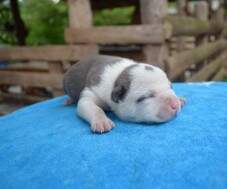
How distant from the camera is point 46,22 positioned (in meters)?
5.49

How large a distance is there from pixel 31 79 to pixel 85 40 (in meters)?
1.10

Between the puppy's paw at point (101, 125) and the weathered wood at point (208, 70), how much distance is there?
10.8ft

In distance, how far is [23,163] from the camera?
1588 mm

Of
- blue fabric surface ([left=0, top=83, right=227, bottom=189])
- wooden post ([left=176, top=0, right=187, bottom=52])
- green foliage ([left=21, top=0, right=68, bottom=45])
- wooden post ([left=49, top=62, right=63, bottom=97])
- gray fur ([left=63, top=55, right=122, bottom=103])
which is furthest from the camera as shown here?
wooden post ([left=176, top=0, right=187, bottom=52])

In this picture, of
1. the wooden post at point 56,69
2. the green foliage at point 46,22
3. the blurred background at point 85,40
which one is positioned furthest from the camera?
the green foliage at point 46,22

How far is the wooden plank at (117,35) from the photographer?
3.26m

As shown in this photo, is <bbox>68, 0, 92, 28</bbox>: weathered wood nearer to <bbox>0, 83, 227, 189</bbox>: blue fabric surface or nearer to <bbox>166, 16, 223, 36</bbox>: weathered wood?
<bbox>166, 16, 223, 36</bbox>: weathered wood

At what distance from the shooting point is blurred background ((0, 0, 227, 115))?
339 centimetres

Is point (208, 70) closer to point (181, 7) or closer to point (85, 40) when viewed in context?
point (181, 7)

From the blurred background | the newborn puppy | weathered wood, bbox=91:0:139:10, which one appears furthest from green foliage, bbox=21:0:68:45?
the newborn puppy

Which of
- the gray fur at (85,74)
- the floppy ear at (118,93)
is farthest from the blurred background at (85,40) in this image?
the floppy ear at (118,93)

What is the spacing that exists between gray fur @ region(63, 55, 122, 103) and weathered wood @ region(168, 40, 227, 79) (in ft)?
4.36

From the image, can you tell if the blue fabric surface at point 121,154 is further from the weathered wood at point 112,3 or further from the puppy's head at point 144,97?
the weathered wood at point 112,3

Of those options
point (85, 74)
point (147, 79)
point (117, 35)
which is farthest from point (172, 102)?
point (117, 35)
